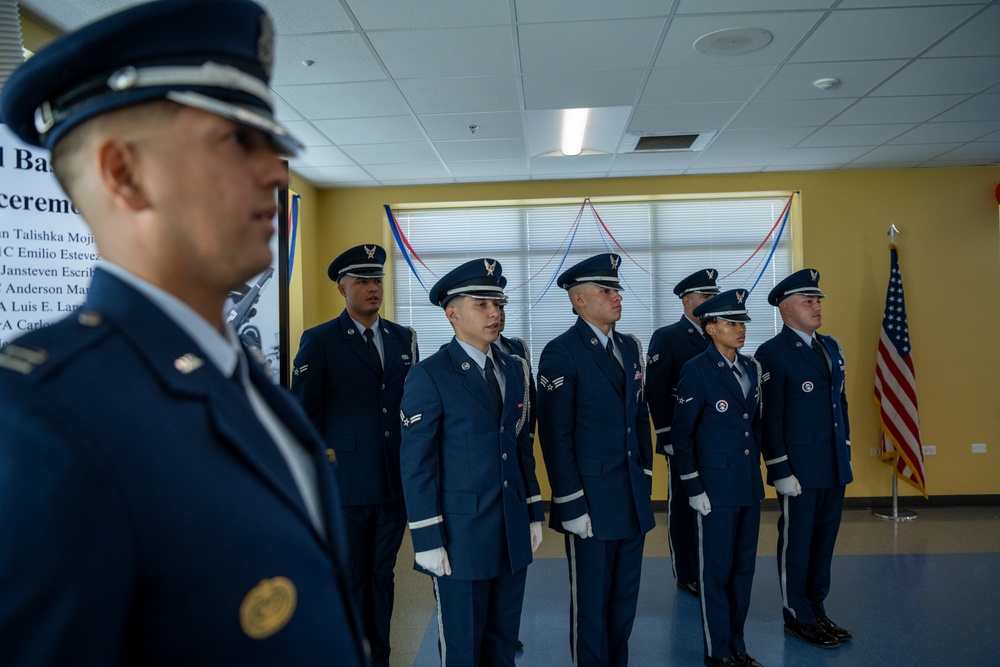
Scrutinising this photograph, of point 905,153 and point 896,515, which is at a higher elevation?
point 905,153

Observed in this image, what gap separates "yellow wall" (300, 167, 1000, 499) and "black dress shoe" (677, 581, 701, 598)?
199 cm

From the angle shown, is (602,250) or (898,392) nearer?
(898,392)

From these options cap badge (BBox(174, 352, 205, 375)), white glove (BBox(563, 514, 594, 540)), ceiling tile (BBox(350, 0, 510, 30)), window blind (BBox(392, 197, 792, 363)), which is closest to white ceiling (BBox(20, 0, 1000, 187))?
ceiling tile (BBox(350, 0, 510, 30))

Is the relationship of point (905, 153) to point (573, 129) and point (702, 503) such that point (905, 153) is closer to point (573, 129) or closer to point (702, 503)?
point (573, 129)

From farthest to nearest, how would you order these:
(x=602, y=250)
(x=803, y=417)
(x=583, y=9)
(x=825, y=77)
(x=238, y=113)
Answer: (x=602, y=250) → (x=825, y=77) → (x=803, y=417) → (x=583, y=9) → (x=238, y=113)

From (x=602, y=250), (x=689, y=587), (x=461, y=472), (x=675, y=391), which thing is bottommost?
(x=689, y=587)

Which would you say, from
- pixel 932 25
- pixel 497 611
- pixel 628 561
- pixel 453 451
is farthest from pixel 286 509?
pixel 932 25

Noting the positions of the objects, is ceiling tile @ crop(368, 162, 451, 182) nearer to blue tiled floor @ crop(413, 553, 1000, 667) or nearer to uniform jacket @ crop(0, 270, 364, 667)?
blue tiled floor @ crop(413, 553, 1000, 667)

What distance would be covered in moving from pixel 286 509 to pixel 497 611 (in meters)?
2.02

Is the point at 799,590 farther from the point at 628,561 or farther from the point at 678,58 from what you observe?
the point at 678,58

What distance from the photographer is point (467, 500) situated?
7.81ft

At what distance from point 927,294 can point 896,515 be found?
2.00m

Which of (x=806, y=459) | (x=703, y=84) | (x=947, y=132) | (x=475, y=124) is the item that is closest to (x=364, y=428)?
(x=806, y=459)

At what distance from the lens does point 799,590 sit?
3375 mm
